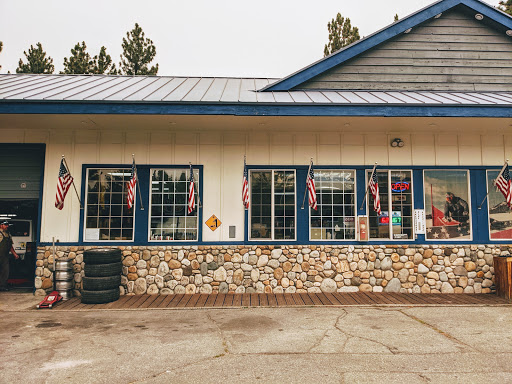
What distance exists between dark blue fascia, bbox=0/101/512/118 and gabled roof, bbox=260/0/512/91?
1.86m

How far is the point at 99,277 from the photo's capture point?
8.20m

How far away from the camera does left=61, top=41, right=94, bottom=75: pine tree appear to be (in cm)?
2370

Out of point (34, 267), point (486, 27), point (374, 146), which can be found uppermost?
point (486, 27)

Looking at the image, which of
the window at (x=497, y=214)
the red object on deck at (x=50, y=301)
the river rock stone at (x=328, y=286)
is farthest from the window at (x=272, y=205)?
the window at (x=497, y=214)

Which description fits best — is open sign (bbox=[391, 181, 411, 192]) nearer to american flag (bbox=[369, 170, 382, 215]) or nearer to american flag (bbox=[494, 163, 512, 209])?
american flag (bbox=[369, 170, 382, 215])

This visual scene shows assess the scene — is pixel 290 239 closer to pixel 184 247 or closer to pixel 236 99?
pixel 184 247

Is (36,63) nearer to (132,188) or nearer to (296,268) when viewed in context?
(132,188)

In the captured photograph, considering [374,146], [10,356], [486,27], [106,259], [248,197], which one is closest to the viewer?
[10,356]

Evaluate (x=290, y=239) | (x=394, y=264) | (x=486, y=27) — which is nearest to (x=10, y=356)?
(x=290, y=239)

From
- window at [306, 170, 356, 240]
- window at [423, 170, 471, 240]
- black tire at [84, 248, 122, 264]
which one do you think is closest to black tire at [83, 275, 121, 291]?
black tire at [84, 248, 122, 264]

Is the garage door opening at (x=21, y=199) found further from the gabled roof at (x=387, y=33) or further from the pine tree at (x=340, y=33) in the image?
the pine tree at (x=340, y=33)

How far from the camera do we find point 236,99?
8.34m

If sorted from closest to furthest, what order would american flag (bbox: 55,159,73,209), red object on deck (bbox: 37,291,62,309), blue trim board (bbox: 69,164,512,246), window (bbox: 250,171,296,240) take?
red object on deck (bbox: 37,291,62,309), american flag (bbox: 55,159,73,209), blue trim board (bbox: 69,164,512,246), window (bbox: 250,171,296,240)

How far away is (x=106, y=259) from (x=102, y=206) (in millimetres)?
1533
